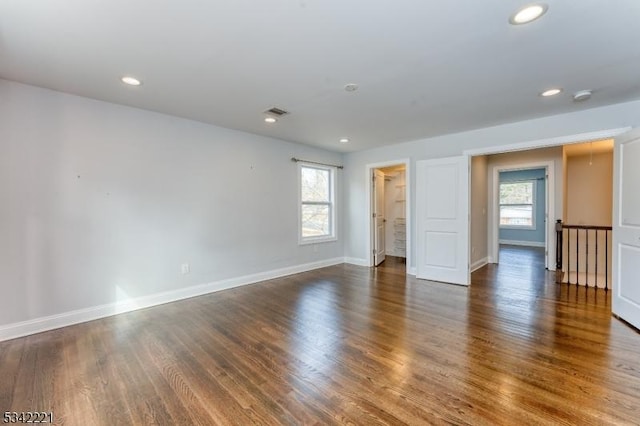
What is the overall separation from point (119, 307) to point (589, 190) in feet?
28.5

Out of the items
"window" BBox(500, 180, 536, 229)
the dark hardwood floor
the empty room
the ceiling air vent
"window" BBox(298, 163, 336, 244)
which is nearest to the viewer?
the dark hardwood floor

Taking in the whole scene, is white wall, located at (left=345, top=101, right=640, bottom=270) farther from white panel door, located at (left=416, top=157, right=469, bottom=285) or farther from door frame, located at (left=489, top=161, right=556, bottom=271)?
door frame, located at (left=489, top=161, right=556, bottom=271)

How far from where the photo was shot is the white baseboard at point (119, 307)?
2.83m

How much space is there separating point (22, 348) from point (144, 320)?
0.96 meters

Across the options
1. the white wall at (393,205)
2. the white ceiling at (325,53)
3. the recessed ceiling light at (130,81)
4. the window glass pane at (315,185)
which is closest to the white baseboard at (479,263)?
the white wall at (393,205)

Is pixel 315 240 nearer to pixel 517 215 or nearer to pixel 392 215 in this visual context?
pixel 392 215

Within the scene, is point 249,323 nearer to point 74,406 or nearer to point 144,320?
point 144,320

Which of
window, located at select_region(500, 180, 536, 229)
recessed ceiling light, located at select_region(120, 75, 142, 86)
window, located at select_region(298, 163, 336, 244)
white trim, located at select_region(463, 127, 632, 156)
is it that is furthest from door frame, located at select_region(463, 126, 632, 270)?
window, located at select_region(500, 180, 536, 229)

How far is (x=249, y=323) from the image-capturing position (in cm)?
310

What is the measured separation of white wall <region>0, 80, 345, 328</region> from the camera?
2.87 m

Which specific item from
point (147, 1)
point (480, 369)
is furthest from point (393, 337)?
point (147, 1)

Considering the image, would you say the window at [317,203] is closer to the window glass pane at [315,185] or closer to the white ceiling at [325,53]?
the window glass pane at [315,185]

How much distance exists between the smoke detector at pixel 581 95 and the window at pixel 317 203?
3.99 meters

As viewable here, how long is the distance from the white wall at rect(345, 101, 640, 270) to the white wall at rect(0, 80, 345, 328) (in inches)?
82.4
